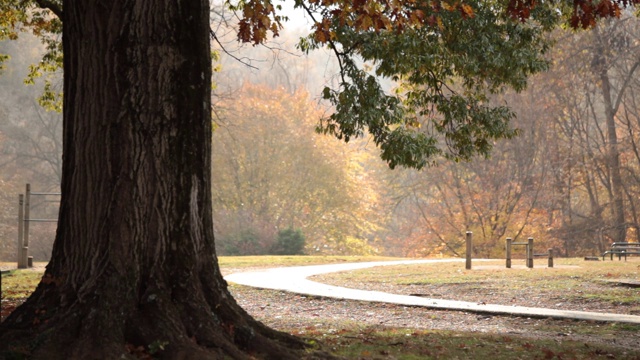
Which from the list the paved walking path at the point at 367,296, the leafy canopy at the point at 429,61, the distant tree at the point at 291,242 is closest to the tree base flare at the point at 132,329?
the paved walking path at the point at 367,296

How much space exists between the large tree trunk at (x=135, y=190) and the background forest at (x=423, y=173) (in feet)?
87.6

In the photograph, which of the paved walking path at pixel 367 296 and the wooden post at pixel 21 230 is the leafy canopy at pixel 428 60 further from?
the wooden post at pixel 21 230

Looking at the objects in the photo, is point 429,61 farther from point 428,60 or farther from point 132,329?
point 132,329

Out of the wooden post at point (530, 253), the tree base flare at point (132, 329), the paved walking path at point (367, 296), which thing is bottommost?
the paved walking path at point (367, 296)

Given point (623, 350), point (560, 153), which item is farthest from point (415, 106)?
point (560, 153)

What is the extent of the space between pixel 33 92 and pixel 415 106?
34116 mm

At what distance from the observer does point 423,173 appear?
44.4 metres

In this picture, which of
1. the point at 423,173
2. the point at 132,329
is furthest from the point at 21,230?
the point at 423,173

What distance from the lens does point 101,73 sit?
6543mm

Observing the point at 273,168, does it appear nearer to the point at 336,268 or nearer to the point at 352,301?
the point at 336,268

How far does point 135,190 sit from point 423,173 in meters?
38.6

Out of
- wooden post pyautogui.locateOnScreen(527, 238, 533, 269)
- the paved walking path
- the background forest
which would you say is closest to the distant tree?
the background forest

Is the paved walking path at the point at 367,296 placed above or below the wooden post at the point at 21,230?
below

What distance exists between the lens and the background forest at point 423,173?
1478 inches
